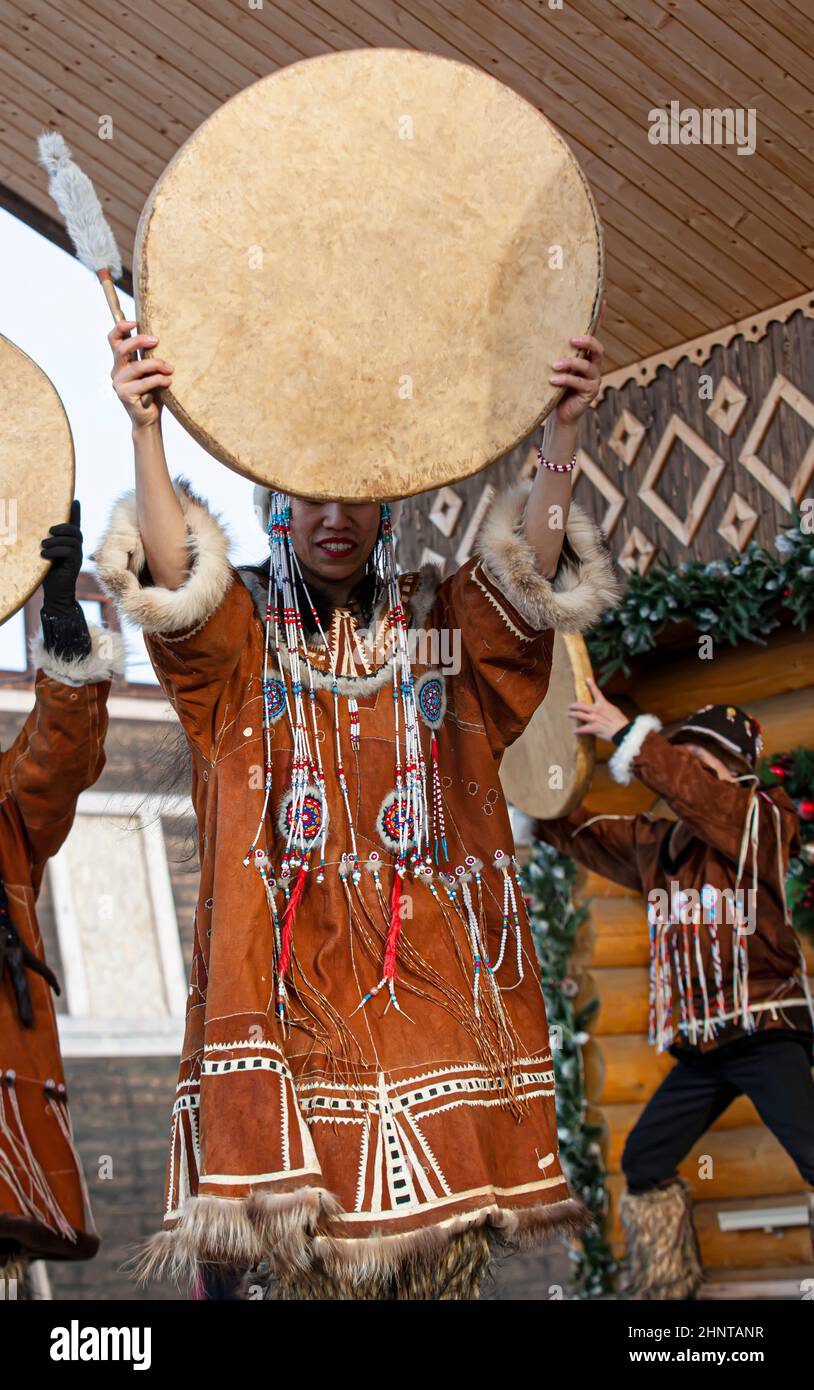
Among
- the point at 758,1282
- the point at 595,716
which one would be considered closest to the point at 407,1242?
the point at 595,716

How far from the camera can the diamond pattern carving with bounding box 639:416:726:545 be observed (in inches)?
192

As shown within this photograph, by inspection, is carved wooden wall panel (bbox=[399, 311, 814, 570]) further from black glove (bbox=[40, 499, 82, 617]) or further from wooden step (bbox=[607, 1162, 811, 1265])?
black glove (bbox=[40, 499, 82, 617])

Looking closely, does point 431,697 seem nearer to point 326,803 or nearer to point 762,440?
point 326,803

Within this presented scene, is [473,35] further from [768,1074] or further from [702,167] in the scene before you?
[768,1074]

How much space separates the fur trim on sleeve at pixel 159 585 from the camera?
2.08 m

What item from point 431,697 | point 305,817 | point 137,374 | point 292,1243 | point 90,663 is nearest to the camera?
point 292,1243

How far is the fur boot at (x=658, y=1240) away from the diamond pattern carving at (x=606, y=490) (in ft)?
6.94

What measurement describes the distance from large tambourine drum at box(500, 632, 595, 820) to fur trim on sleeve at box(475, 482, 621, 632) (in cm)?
135

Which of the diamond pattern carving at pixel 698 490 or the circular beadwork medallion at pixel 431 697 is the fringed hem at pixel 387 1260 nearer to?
the circular beadwork medallion at pixel 431 697

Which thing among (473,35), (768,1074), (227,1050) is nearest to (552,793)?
(768,1074)

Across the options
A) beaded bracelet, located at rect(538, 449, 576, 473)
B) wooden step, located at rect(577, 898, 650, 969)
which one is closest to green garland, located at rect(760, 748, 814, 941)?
wooden step, located at rect(577, 898, 650, 969)

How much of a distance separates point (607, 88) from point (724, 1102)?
111 inches

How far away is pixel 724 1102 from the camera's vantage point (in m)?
4.12
